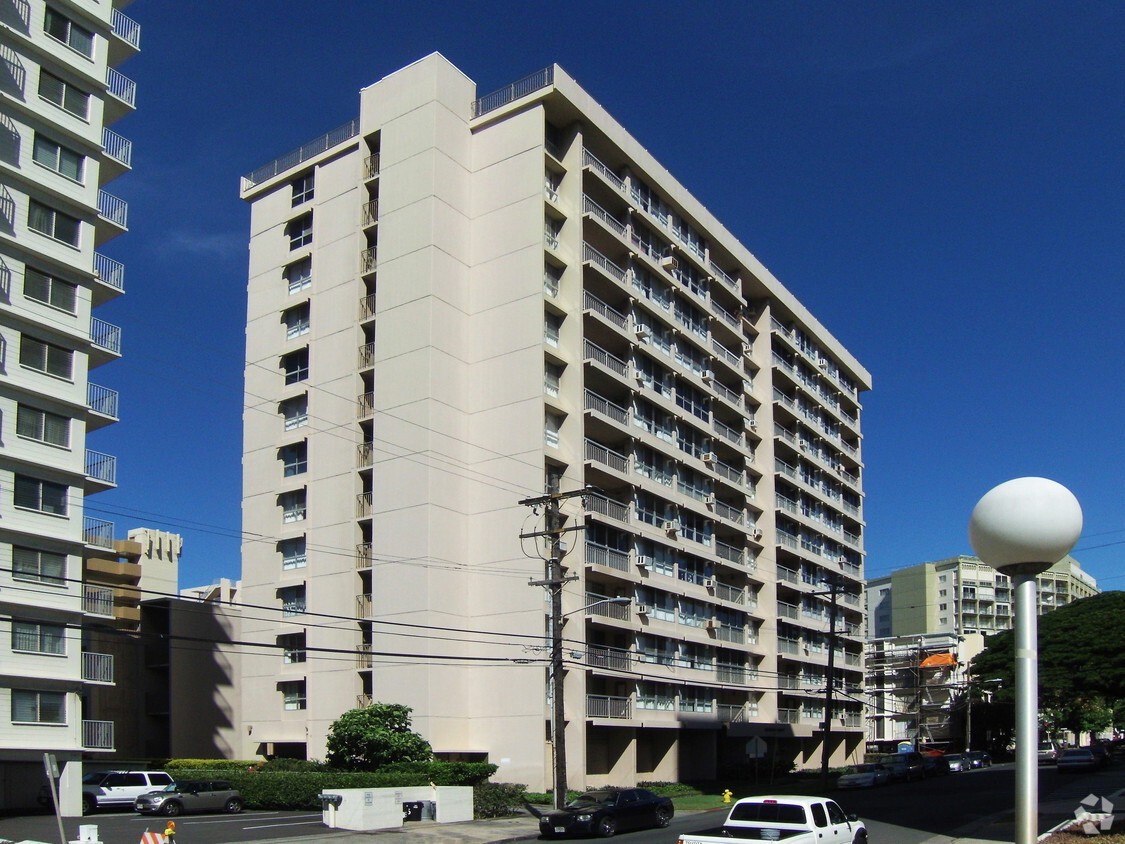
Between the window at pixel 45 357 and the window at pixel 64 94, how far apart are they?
879 cm

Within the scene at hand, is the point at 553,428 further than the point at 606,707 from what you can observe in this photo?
Yes

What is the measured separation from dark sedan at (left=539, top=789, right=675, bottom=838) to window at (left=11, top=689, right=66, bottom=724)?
1791cm

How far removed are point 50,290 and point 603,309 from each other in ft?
79.9

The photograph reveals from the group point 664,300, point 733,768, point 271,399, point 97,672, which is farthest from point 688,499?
point 97,672

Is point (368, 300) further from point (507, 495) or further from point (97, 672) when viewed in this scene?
point (97, 672)

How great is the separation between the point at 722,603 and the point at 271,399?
26.1 meters

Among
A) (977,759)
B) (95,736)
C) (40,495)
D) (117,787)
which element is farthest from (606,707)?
(977,759)

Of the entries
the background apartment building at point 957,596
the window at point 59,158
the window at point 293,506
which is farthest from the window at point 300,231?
the background apartment building at point 957,596

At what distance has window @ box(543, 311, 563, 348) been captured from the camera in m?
50.9

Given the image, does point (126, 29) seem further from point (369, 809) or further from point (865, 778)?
point (865, 778)

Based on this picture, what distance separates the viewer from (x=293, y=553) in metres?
53.9

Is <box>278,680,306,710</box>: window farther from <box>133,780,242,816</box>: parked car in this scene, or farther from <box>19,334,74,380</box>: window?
<box>19,334,74,380</box>: window

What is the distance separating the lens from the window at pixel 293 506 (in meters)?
53.9

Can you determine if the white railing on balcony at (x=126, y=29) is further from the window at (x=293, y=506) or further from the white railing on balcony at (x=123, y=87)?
the window at (x=293, y=506)
